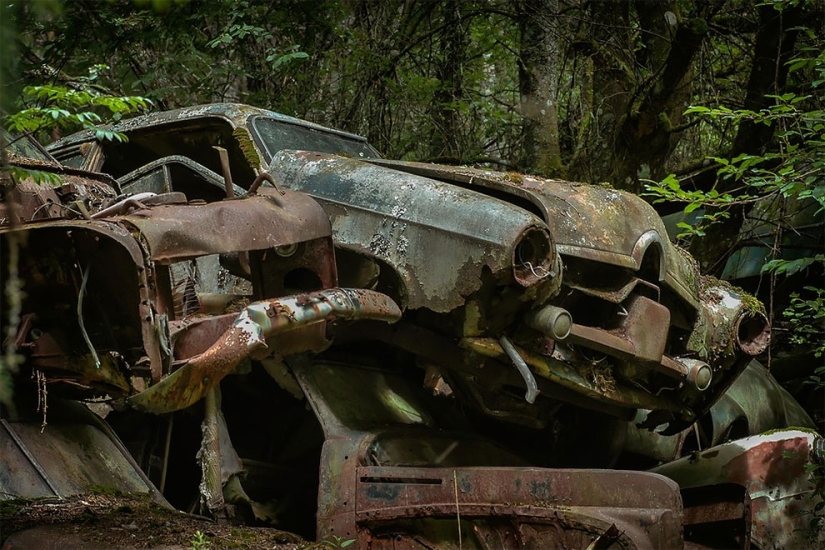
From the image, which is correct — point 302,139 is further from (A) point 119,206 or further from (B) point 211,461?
(A) point 119,206

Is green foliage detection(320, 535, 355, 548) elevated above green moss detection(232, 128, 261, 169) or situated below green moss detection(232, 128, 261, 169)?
below

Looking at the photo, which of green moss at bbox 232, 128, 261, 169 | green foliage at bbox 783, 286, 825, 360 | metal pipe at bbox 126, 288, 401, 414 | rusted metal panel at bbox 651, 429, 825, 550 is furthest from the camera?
green foliage at bbox 783, 286, 825, 360

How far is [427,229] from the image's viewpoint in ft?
13.6

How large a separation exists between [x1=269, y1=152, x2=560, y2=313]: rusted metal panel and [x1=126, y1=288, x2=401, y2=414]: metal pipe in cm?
35

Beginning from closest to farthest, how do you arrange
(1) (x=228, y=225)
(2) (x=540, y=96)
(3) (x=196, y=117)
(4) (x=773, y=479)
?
1. (1) (x=228, y=225)
2. (4) (x=773, y=479)
3. (3) (x=196, y=117)
4. (2) (x=540, y=96)

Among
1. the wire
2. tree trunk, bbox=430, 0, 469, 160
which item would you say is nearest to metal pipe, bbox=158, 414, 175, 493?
the wire

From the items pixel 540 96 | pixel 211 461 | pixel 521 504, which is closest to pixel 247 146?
pixel 211 461

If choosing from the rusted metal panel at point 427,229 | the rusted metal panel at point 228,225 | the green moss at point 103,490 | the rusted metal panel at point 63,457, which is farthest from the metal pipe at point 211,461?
the rusted metal panel at point 427,229

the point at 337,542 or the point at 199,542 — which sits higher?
the point at 199,542

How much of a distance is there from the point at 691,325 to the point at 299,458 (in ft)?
7.03

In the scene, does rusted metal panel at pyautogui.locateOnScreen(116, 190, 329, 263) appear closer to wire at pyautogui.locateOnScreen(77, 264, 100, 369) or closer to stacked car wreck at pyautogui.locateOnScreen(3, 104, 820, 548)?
stacked car wreck at pyautogui.locateOnScreen(3, 104, 820, 548)

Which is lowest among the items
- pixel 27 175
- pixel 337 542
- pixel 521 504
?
pixel 337 542

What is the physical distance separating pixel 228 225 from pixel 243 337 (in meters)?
0.45

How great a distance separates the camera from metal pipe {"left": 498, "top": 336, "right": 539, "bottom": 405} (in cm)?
409
